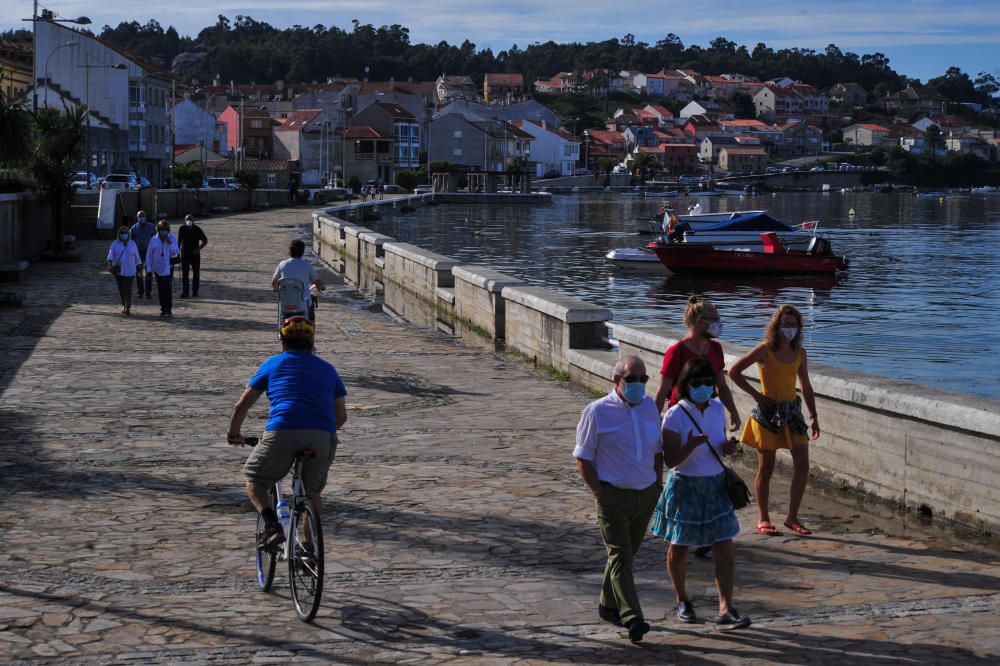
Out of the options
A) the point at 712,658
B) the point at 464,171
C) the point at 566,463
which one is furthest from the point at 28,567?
the point at 464,171

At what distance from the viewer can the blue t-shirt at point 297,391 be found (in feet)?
24.0

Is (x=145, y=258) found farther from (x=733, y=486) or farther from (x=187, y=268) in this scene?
(x=733, y=486)

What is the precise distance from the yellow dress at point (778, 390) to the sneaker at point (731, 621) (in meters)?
2.23

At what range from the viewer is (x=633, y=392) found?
6.84 metres

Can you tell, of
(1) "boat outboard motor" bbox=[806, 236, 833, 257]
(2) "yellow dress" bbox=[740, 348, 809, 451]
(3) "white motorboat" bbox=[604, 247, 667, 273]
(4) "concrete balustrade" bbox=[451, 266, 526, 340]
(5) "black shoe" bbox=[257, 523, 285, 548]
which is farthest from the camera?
(3) "white motorboat" bbox=[604, 247, 667, 273]

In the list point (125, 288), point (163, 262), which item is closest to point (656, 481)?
point (163, 262)

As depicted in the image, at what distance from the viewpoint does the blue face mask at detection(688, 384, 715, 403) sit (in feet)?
23.8

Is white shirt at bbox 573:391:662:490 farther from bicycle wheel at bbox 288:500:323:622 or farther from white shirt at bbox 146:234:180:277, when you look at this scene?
white shirt at bbox 146:234:180:277

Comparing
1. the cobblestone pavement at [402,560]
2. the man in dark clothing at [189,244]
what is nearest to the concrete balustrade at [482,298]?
the man in dark clothing at [189,244]

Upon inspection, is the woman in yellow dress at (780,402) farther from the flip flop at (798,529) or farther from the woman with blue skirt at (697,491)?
the woman with blue skirt at (697,491)

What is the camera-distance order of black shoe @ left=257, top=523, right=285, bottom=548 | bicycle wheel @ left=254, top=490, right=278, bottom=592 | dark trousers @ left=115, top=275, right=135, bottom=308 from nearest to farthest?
black shoe @ left=257, top=523, right=285, bottom=548 < bicycle wheel @ left=254, top=490, right=278, bottom=592 < dark trousers @ left=115, top=275, right=135, bottom=308

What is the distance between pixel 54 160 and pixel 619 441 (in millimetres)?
33918

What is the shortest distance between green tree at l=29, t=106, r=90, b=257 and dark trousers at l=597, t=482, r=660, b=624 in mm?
32285

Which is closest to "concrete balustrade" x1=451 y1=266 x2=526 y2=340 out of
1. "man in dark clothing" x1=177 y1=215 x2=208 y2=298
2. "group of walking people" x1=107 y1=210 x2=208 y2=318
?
"group of walking people" x1=107 y1=210 x2=208 y2=318
